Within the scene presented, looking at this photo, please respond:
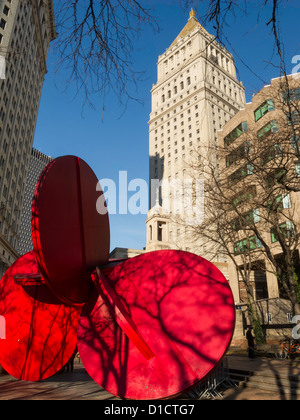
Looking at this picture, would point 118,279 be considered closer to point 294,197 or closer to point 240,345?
point 240,345

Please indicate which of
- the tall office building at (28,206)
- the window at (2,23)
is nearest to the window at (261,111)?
the window at (2,23)

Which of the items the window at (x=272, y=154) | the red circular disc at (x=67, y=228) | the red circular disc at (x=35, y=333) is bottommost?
the red circular disc at (x=35, y=333)

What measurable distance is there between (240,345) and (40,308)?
71.7ft

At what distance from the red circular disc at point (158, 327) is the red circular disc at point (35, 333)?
5.28 ft

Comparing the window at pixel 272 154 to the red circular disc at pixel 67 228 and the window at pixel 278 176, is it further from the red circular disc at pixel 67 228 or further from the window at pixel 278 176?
the red circular disc at pixel 67 228

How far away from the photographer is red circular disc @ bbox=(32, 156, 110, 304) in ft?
25.5

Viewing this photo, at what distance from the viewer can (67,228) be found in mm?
8680

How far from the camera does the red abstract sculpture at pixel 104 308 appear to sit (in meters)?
7.14

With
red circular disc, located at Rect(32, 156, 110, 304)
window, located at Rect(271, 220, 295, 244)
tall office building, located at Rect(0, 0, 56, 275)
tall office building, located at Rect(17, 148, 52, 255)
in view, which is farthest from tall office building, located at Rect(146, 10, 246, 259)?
red circular disc, located at Rect(32, 156, 110, 304)

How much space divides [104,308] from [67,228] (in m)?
2.67

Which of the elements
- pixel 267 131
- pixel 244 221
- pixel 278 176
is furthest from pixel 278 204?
pixel 267 131

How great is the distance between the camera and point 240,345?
26.3m

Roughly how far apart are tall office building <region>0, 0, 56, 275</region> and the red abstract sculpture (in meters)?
27.8
